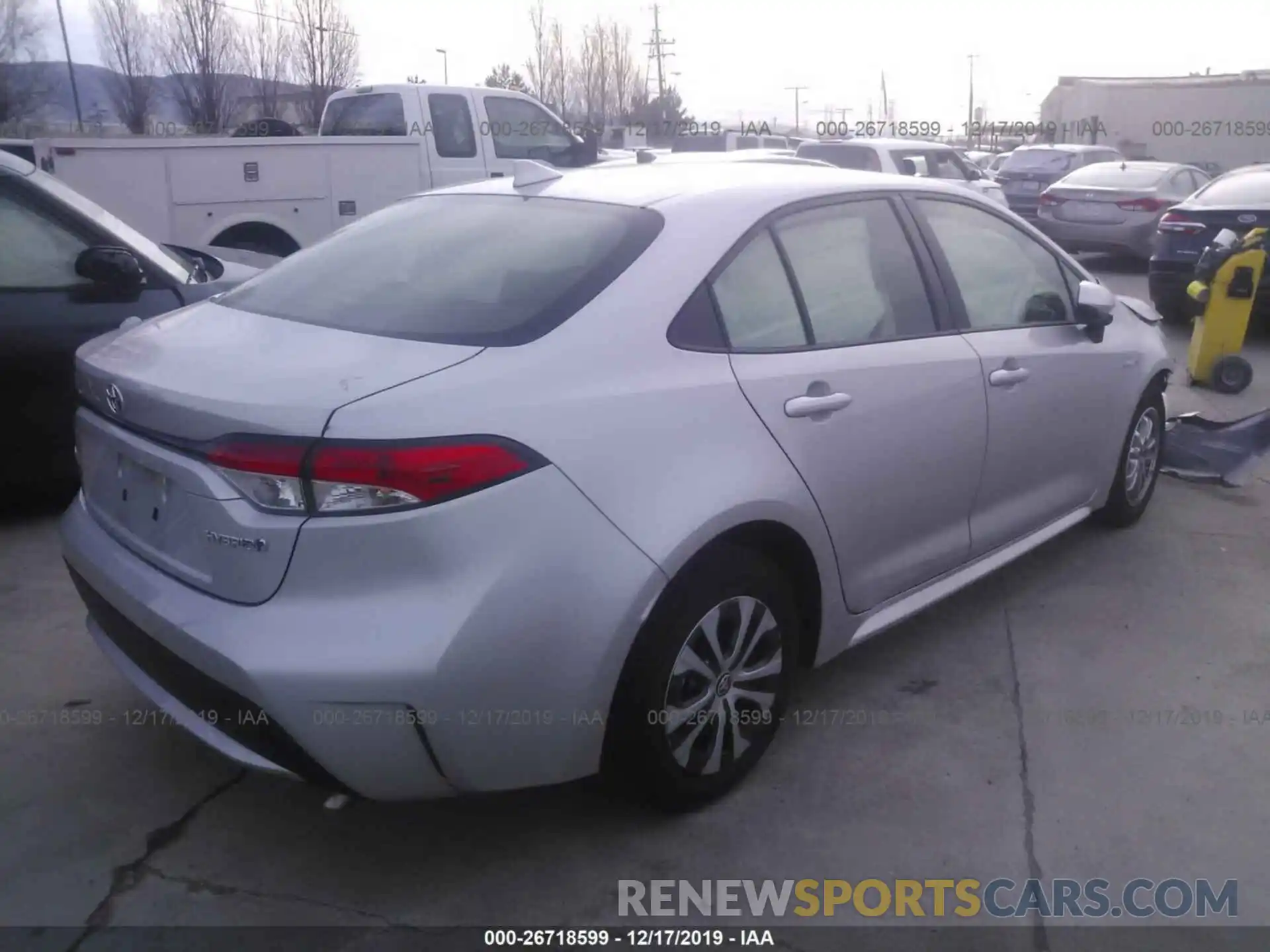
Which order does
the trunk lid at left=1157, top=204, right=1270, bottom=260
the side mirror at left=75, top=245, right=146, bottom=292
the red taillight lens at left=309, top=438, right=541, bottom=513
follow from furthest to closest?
the trunk lid at left=1157, top=204, right=1270, bottom=260 → the side mirror at left=75, top=245, right=146, bottom=292 → the red taillight lens at left=309, top=438, right=541, bottom=513

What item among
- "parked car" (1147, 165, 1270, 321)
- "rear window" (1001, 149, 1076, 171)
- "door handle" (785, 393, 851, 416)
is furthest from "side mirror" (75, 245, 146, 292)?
"rear window" (1001, 149, 1076, 171)

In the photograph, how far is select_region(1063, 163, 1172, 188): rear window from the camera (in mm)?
14359

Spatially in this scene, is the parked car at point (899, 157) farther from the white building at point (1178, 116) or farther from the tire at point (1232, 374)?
the white building at point (1178, 116)

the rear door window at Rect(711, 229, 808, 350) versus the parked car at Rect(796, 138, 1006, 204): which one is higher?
the parked car at Rect(796, 138, 1006, 204)

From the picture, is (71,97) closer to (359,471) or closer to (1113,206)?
Answer: (1113,206)

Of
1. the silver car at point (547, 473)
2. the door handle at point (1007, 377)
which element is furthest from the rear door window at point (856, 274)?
the door handle at point (1007, 377)

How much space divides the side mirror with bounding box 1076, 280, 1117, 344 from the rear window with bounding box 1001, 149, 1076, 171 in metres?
15.7

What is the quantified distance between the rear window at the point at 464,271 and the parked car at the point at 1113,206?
41.1 ft

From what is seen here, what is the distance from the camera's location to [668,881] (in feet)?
9.21

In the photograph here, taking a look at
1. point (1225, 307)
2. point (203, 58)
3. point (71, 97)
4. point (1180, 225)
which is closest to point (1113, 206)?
point (1180, 225)

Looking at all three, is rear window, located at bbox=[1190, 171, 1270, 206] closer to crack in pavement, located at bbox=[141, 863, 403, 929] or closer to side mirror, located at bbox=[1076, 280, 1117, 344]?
side mirror, located at bbox=[1076, 280, 1117, 344]

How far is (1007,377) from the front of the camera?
3857 millimetres

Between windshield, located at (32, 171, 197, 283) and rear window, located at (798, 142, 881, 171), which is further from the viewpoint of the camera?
rear window, located at (798, 142, 881, 171)

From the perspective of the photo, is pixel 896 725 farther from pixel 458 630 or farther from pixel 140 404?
pixel 140 404
